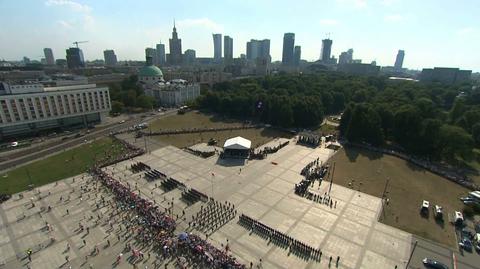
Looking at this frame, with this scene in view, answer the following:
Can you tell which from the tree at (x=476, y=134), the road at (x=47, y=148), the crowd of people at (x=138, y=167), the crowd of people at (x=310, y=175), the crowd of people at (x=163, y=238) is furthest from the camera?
the tree at (x=476, y=134)

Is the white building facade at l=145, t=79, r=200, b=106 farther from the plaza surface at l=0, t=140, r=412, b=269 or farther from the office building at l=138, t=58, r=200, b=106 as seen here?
the plaza surface at l=0, t=140, r=412, b=269

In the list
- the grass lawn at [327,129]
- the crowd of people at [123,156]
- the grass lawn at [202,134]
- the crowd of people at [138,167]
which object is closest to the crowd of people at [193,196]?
the crowd of people at [138,167]

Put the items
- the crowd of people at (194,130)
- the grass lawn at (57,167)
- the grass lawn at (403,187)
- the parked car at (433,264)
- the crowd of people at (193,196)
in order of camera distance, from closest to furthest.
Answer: the parked car at (433,264), the grass lawn at (403,187), the crowd of people at (193,196), the grass lawn at (57,167), the crowd of people at (194,130)

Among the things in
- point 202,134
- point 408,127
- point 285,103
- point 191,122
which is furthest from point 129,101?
point 408,127

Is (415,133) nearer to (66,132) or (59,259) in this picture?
(59,259)

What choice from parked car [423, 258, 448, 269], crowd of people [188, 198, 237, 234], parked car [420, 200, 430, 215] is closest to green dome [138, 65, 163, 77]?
crowd of people [188, 198, 237, 234]

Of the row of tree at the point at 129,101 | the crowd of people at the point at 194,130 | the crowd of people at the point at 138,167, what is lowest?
the crowd of people at the point at 138,167

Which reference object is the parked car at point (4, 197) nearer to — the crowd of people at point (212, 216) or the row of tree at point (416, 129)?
the crowd of people at point (212, 216)

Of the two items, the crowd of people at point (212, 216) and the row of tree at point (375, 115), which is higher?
the row of tree at point (375, 115)
